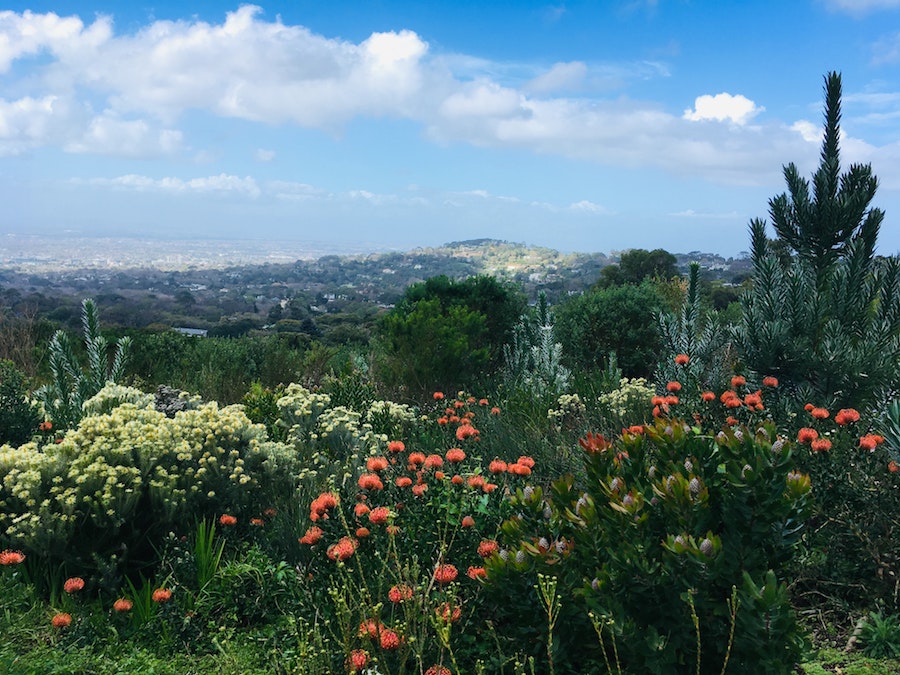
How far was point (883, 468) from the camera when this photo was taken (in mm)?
3996

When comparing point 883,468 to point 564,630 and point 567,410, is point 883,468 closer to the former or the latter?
point 564,630

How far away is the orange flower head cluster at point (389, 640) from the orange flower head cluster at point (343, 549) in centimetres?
39

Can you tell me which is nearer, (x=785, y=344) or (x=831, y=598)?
(x=831, y=598)

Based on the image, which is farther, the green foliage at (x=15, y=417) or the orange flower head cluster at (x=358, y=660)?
the green foliage at (x=15, y=417)

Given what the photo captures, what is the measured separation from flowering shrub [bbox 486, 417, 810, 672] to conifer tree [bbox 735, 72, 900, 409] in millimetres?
3568

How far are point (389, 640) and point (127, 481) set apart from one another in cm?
247

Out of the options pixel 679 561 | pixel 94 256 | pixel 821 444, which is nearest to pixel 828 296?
pixel 821 444

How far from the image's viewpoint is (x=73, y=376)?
7762 millimetres

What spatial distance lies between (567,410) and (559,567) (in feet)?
14.9

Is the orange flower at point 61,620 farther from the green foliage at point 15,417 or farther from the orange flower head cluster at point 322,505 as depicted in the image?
the green foliage at point 15,417

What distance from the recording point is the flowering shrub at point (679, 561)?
2.41 meters

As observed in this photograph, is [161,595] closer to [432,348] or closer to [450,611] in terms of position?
[450,611]

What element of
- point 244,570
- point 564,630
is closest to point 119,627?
point 244,570

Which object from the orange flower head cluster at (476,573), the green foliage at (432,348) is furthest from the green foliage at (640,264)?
the orange flower head cluster at (476,573)
